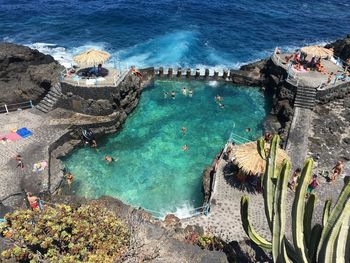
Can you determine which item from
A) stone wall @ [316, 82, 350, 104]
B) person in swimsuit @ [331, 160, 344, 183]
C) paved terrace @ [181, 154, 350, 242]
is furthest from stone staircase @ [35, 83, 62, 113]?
stone wall @ [316, 82, 350, 104]

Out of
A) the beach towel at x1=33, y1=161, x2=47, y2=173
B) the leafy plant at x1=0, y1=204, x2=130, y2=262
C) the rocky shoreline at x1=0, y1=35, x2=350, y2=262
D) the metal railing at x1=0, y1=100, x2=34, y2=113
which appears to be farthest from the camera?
the metal railing at x1=0, y1=100, x2=34, y2=113

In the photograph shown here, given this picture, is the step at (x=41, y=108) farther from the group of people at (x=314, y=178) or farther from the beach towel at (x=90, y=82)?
the group of people at (x=314, y=178)

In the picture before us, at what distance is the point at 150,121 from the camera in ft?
105

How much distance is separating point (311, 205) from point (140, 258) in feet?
21.5

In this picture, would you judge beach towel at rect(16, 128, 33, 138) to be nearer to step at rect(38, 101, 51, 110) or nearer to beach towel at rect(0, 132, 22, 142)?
beach towel at rect(0, 132, 22, 142)

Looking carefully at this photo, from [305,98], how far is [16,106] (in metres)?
27.5

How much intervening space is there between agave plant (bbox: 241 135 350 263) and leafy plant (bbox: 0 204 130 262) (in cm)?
522

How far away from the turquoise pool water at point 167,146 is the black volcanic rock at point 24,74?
8886mm

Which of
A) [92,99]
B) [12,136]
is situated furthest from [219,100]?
[12,136]

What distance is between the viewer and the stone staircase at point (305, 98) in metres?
30.4

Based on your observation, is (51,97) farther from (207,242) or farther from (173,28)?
(173,28)

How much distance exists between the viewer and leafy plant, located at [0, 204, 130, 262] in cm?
1058

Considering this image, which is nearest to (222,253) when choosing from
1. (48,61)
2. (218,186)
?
(218,186)

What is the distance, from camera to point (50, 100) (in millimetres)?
30344
